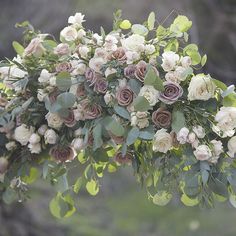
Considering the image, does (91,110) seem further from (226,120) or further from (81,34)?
(226,120)

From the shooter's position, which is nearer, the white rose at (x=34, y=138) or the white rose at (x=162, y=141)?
the white rose at (x=162, y=141)

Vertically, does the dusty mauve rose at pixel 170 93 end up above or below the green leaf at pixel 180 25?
below

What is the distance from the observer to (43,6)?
459cm

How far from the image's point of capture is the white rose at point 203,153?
4.19 ft

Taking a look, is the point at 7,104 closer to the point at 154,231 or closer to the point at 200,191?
the point at 200,191

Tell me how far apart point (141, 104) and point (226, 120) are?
198 millimetres

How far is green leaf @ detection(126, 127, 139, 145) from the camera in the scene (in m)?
1.31

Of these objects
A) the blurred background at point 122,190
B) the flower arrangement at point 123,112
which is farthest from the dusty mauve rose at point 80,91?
the blurred background at point 122,190

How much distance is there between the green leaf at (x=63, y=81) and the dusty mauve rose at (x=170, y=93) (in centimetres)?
23

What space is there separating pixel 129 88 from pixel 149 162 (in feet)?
0.69

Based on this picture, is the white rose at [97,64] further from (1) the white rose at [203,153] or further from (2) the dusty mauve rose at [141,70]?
(1) the white rose at [203,153]

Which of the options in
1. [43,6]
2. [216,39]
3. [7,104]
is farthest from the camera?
[216,39]

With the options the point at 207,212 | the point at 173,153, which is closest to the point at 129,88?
the point at 173,153

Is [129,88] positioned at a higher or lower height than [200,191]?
higher
